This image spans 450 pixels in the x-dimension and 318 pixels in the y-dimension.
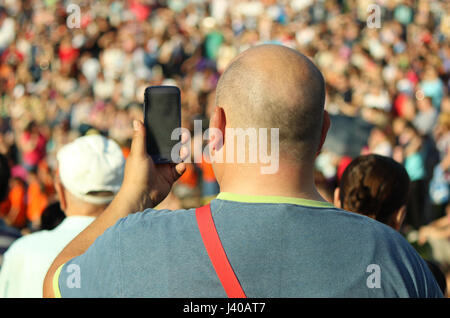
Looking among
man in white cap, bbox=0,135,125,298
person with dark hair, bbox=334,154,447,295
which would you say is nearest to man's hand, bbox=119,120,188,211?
man in white cap, bbox=0,135,125,298

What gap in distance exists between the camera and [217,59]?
1312 centimetres

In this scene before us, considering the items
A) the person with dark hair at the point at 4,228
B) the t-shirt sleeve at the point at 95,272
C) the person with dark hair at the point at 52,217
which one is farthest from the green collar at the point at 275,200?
the person with dark hair at the point at 52,217

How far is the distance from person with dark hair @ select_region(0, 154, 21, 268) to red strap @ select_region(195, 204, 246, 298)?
185 cm

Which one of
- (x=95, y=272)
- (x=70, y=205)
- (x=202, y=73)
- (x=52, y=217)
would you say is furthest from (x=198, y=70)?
(x=95, y=272)

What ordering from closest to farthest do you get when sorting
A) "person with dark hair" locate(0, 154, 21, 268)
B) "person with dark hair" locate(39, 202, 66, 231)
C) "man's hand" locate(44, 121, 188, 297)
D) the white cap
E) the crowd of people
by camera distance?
"man's hand" locate(44, 121, 188, 297)
the white cap
"person with dark hair" locate(0, 154, 21, 268)
"person with dark hair" locate(39, 202, 66, 231)
the crowd of people

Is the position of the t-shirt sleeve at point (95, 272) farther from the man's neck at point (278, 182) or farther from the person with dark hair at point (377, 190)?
the person with dark hair at point (377, 190)

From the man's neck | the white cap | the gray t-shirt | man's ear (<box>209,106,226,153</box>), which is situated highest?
man's ear (<box>209,106,226,153</box>)

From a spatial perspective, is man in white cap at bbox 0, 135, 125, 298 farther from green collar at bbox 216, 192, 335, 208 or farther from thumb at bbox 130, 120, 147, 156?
green collar at bbox 216, 192, 335, 208

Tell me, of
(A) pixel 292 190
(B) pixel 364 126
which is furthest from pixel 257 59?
(B) pixel 364 126

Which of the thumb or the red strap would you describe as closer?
the red strap

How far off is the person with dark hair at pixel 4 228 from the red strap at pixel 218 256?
6.07 ft

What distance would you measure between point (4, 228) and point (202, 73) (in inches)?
371

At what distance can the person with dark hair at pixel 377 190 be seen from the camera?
2686 mm

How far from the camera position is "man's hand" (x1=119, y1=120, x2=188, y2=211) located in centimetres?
166
